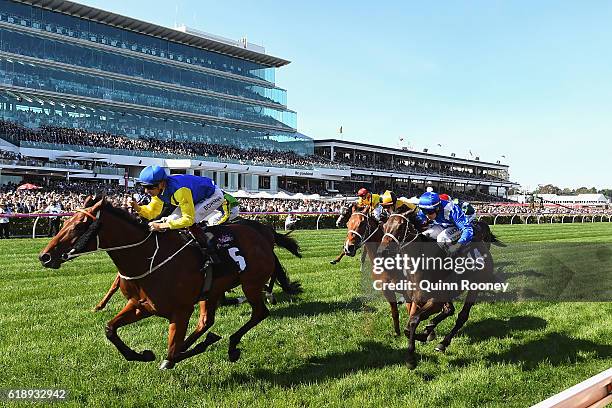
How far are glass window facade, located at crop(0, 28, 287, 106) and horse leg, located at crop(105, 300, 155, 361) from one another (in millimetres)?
45462

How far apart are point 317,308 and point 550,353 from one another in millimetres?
3015

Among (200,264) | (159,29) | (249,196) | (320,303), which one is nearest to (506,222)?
(249,196)

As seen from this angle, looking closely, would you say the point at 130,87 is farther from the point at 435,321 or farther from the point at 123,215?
the point at 435,321

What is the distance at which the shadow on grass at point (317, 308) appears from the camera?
7035mm

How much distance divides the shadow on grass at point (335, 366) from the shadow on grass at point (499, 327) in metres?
1.19

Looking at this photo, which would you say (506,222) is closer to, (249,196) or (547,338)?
(249,196)

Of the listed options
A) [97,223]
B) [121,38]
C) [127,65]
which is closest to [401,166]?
[127,65]

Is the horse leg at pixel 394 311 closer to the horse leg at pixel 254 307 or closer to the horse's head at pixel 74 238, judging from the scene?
the horse leg at pixel 254 307

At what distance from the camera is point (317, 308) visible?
289 inches

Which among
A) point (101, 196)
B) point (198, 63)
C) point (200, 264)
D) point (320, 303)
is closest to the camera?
point (101, 196)

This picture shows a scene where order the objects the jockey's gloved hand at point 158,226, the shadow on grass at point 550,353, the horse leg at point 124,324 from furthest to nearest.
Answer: the shadow on grass at point 550,353, the jockey's gloved hand at point 158,226, the horse leg at point 124,324

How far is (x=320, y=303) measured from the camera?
7672 millimetres

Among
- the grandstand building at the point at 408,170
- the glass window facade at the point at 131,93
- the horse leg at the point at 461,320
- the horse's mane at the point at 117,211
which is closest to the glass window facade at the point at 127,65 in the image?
the glass window facade at the point at 131,93

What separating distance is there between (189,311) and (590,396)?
313 cm
